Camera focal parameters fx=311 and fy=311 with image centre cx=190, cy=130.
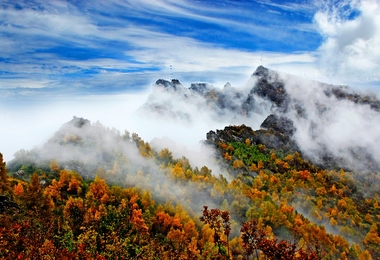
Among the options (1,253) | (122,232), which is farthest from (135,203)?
(1,253)

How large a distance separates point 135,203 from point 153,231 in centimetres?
1921

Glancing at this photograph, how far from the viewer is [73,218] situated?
4163 inches

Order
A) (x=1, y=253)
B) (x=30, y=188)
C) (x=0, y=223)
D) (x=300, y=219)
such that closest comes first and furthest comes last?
1. (x=1, y=253)
2. (x=0, y=223)
3. (x=30, y=188)
4. (x=300, y=219)

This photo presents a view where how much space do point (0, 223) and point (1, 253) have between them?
2049cm

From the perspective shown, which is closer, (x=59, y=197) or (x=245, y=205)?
(x=59, y=197)

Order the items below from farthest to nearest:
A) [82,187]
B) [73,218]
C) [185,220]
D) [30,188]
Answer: [82,187] → [185,220] → [30,188] → [73,218]

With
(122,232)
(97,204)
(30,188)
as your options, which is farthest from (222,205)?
(30,188)

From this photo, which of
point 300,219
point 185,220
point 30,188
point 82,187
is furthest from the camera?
point 300,219

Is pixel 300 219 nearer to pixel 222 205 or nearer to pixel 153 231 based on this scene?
pixel 222 205

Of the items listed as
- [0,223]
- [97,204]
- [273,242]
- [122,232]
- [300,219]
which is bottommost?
[300,219]

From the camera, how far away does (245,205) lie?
194 metres

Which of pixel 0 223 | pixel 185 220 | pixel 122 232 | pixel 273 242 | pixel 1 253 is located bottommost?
pixel 185 220

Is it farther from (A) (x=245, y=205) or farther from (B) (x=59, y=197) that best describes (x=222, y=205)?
(B) (x=59, y=197)

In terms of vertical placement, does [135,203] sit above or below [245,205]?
above
